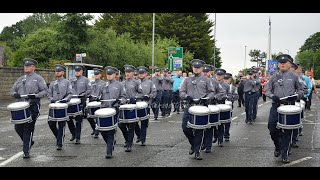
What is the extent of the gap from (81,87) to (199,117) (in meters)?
5.02

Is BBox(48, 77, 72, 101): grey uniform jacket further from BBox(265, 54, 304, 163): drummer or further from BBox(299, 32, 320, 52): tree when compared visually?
BBox(299, 32, 320, 52): tree

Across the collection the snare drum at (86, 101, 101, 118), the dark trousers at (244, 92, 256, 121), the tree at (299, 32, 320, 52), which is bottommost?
the dark trousers at (244, 92, 256, 121)

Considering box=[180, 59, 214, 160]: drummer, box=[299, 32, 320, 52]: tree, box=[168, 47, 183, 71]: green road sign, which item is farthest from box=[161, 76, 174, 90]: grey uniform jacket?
box=[299, 32, 320, 52]: tree

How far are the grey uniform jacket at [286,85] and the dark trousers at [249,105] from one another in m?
8.09

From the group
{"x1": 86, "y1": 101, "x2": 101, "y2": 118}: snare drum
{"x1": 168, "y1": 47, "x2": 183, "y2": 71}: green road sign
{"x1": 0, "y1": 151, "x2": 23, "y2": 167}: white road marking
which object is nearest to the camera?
{"x1": 0, "y1": 151, "x2": 23, "y2": 167}: white road marking

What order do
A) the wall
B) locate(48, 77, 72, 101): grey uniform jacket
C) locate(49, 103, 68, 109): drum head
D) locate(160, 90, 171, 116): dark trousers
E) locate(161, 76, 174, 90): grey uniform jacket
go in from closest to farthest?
locate(49, 103, 68, 109): drum head < locate(48, 77, 72, 101): grey uniform jacket < locate(160, 90, 171, 116): dark trousers < locate(161, 76, 174, 90): grey uniform jacket < the wall

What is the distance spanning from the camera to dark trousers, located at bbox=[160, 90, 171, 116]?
881 inches

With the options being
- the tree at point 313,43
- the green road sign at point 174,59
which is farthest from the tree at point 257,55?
the green road sign at point 174,59

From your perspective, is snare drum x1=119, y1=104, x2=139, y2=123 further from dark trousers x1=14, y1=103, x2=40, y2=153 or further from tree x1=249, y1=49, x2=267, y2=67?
tree x1=249, y1=49, x2=267, y2=67

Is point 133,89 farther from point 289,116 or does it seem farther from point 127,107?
point 289,116

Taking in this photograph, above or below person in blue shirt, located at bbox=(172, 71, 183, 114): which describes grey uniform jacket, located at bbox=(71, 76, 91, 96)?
above

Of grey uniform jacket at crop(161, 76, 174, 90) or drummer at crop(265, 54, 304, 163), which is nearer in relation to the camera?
drummer at crop(265, 54, 304, 163)

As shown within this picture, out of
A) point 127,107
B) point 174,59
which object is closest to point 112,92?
point 127,107
